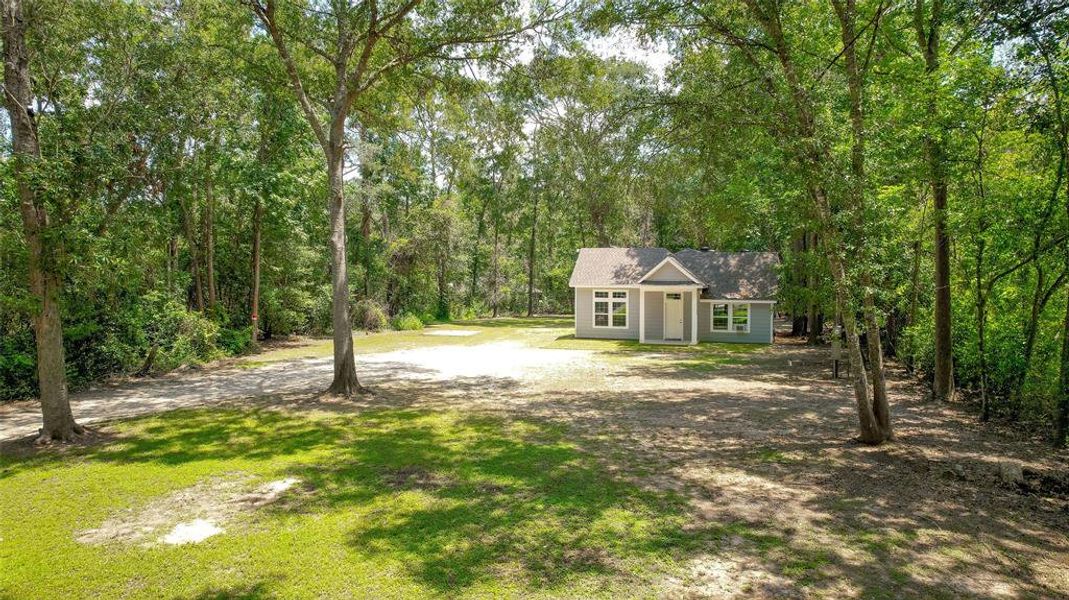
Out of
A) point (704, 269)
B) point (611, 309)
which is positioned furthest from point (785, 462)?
point (704, 269)

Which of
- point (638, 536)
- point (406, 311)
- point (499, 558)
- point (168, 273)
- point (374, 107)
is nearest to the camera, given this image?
point (499, 558)

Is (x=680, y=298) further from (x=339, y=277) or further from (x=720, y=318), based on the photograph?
(x=339, y=277)

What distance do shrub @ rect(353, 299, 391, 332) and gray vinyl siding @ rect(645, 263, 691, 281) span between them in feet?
38.7

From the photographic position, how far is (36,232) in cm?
698

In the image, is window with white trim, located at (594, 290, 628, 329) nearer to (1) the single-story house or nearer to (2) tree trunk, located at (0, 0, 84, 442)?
(1) the single-story house

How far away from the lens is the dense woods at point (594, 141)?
6.86 metres

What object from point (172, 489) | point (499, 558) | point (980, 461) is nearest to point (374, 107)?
point (172, 489)

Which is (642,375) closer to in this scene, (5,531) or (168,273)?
(5,531)

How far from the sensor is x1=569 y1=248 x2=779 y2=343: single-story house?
22125 millimetres

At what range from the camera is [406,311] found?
29031mm

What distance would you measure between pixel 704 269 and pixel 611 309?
14.0ft

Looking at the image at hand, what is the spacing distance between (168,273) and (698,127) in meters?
13.8

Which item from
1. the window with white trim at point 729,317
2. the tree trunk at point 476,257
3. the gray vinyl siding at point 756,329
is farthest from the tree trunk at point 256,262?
the tree trunk at point 476,257

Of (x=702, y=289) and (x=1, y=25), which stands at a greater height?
(x=1, y=25)
